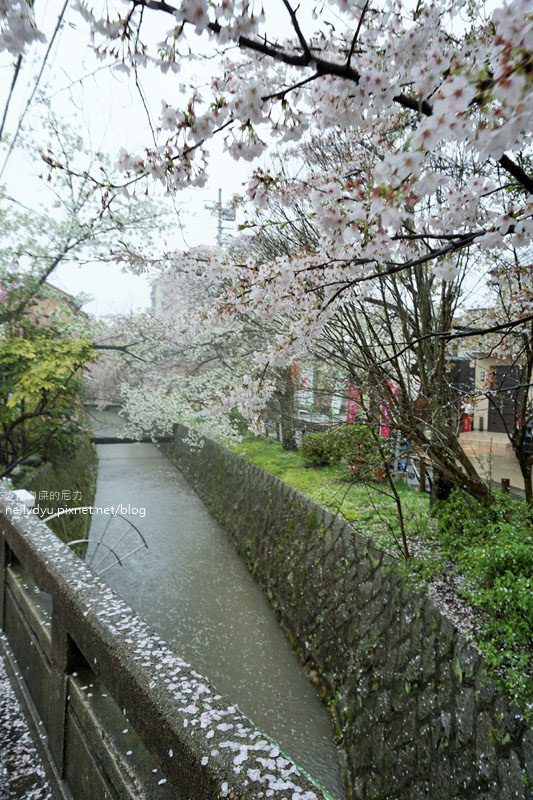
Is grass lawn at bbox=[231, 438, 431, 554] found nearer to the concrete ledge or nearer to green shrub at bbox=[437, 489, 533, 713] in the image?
green shrub at bbox=[437, 489, 533, 713]

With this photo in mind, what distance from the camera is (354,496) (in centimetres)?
695

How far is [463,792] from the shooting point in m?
2.98

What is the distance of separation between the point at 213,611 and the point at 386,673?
3.30 m

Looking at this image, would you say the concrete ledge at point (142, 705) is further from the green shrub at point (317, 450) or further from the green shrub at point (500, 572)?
the green shrub at point (317, 450)

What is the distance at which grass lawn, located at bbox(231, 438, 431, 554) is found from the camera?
5.51m

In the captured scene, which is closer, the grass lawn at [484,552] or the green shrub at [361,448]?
the grass lawn at [484,552]

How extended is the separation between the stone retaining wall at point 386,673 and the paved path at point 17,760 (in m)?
2.45

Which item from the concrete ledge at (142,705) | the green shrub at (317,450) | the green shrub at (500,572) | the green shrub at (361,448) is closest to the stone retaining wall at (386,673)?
the green shrub at (500,572)

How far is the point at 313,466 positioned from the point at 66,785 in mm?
7692

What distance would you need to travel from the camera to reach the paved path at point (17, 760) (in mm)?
1857

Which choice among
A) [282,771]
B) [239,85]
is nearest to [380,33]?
[239,85]

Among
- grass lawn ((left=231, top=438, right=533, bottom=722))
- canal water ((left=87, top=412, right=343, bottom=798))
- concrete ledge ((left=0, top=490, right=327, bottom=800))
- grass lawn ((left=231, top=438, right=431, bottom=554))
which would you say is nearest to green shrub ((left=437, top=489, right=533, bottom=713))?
grass lawn ((left=231, top=438, right=533, bottom=722))

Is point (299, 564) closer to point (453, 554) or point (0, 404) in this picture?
point (453, 554)

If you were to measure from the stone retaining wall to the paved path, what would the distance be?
2445mm
